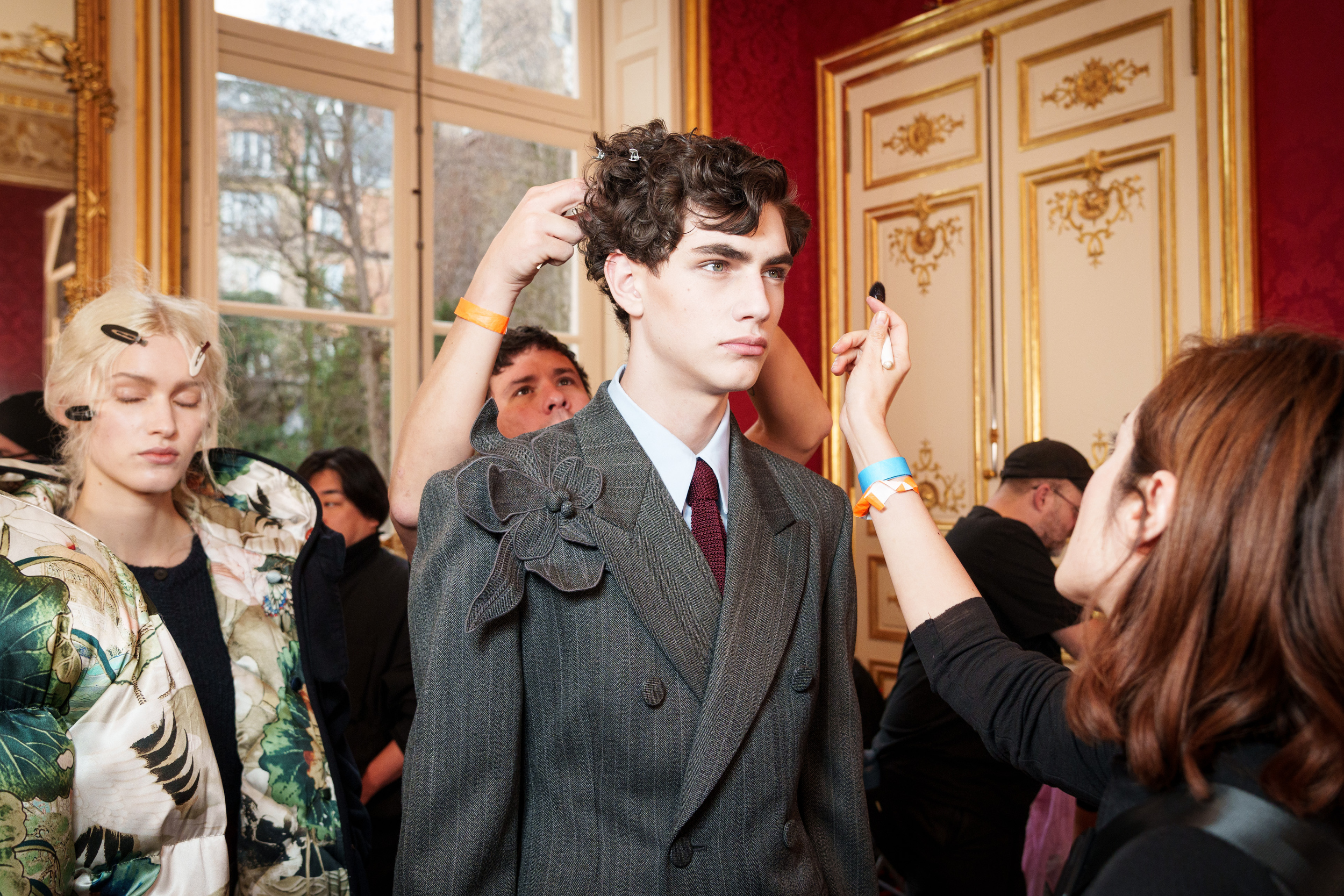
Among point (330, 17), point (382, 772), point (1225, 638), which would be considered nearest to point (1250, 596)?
point (1225, 638)

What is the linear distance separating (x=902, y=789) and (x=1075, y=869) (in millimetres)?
1586

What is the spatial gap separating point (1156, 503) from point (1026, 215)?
3.53 m

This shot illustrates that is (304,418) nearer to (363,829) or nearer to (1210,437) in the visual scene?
(363,829)

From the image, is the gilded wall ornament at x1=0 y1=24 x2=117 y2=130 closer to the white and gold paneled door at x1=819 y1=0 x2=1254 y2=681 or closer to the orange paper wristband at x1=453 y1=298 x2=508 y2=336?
the orange paper wristband at x1=453 y1=298 x2=508 y2=336

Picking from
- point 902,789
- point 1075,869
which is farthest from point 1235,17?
point 1075,869

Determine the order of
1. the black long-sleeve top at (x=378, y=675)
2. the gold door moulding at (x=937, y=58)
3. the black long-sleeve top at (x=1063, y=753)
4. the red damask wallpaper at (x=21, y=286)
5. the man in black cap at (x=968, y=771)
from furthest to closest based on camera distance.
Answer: the gold door moulding at (x=937, y=58), the red damask wallpaper at (x=21, y=286), the black long-sleeve top at (x=378, y=675), the man in black cap at (x=968, y=771), the black long-sleeve top at (x=1063, y=753)

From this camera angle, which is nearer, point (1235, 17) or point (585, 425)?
point (585, 425)

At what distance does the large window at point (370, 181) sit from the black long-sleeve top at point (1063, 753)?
2.94m

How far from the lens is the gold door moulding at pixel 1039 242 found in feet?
12.2

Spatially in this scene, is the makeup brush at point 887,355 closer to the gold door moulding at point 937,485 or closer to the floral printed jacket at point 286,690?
the floral printed jacket at point 286,690

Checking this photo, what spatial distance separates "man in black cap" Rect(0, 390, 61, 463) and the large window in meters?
1.24

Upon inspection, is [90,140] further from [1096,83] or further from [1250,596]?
[1096,83]

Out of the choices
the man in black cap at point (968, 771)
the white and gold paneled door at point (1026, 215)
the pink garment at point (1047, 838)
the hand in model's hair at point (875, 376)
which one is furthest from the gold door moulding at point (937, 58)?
the hand in model's hair at point (875, 376)

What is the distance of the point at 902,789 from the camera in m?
2.38
